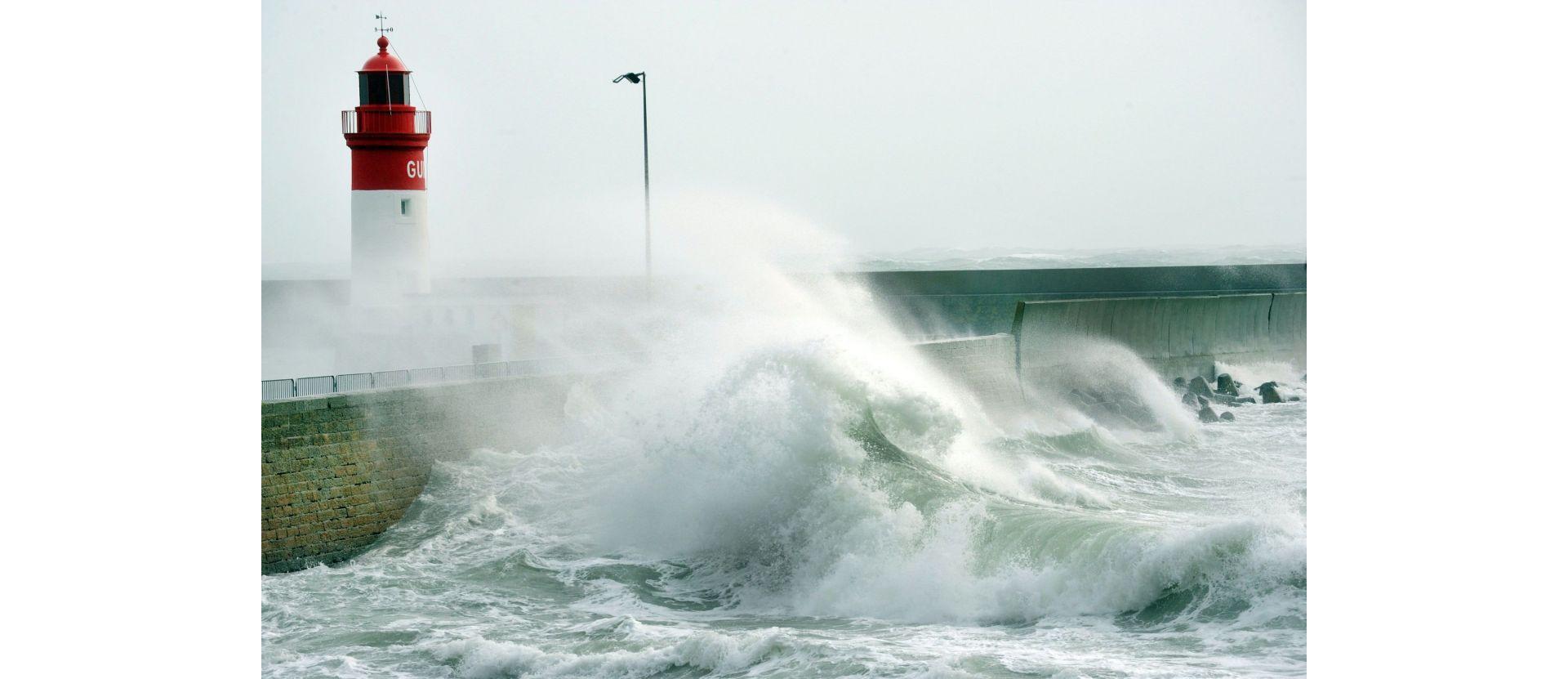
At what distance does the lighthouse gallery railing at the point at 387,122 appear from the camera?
31.4ft

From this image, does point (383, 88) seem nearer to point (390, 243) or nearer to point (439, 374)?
point (390, 243)

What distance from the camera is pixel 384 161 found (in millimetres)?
9781

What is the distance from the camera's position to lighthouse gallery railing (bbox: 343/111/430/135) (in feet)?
31.4

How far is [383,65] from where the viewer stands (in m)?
9.20

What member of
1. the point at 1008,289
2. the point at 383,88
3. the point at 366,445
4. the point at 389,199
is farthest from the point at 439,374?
the point at 1008,289

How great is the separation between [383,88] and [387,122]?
0.30m

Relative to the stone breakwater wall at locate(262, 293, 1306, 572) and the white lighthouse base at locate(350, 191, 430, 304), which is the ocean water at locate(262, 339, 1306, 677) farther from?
→ the white lighthouse base at locate(350, 191, 430, 304)

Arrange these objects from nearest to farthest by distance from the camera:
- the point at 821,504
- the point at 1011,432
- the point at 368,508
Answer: the point at 821,504, the point at 368,508, the point at 1011,432

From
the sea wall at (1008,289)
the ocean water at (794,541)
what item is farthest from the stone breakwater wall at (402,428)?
the sea wall at (1008,289)

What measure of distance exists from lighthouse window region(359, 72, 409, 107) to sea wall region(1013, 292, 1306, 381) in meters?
5.26

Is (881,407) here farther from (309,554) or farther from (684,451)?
(309,554)

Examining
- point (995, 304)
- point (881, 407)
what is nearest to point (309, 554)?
point (881, 407)
